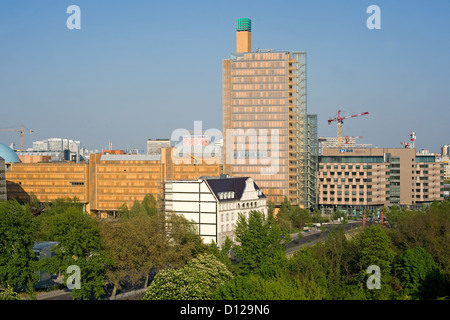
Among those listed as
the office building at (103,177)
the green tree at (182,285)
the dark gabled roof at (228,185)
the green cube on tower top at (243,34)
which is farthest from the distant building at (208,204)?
the green cube on tower top at (243,34)

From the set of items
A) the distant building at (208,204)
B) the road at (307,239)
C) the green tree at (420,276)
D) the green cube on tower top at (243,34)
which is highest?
the green cube on tower top at (243,34)

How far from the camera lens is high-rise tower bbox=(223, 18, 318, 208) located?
131000 mm

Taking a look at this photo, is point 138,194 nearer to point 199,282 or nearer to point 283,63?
point 283,63

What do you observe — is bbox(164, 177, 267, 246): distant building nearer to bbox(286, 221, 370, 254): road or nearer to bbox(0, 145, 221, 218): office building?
bbox(286, 221, 370, 254): road

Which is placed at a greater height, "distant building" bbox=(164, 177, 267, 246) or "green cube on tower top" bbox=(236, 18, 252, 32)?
"green cube on tower top" bbox=(236, 18, 252, 32)

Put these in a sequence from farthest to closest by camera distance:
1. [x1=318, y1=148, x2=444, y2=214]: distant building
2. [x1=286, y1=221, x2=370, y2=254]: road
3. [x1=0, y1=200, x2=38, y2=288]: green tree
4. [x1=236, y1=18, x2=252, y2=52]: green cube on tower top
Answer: [x1=236, y1=18, x2=252, y2=52]: green cube on tower top < [x1=318, y1=148, x2=444, y2=214]: distant building < [x1=286, y1=221, x2=370, y2=254]: road < [x1=0, y1=200, x2=38, y2=288]: green tree

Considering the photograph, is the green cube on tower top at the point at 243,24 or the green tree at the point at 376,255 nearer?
the green tree at the point at 376,255

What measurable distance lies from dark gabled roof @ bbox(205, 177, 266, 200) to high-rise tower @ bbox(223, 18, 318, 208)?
128ft

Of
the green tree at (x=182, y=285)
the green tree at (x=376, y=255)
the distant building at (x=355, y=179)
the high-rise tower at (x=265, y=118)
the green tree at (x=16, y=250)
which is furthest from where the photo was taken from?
the distant building at (x=355, y=179)

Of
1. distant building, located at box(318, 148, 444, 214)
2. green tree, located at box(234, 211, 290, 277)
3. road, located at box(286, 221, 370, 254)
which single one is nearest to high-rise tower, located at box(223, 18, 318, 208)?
distant building, located at box(318, 148, 444, 214)

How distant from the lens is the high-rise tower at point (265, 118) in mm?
131000

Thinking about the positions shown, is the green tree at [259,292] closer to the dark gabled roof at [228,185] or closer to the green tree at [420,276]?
the green tree at [420,276]
